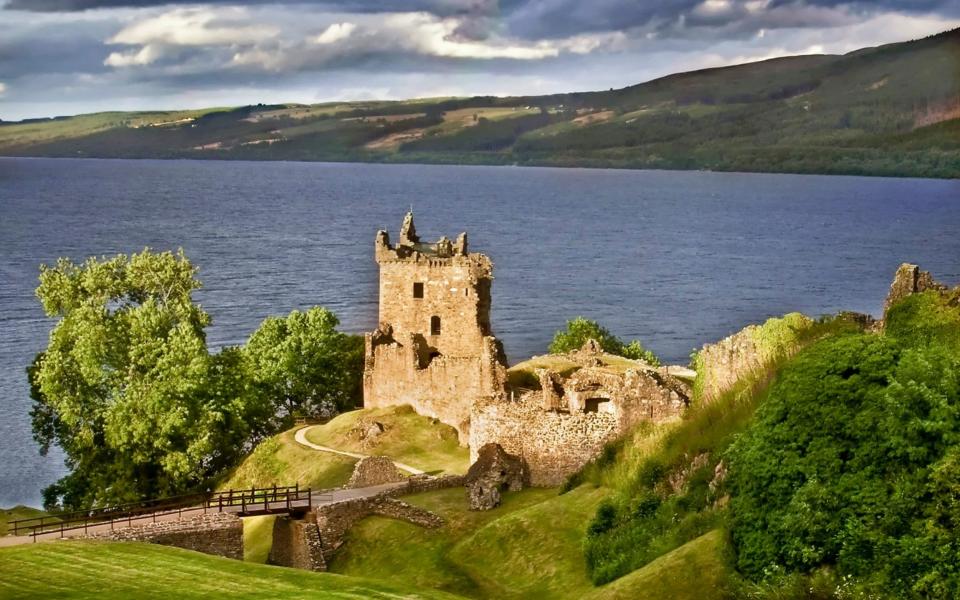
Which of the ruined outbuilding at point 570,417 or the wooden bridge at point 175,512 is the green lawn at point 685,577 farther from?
the wooden bridge at point 175,512

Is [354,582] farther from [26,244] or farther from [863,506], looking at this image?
[26,244]

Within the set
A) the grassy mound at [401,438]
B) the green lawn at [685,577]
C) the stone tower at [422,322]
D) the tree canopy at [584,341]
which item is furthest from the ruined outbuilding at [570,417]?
the tree canopy at [584,341]

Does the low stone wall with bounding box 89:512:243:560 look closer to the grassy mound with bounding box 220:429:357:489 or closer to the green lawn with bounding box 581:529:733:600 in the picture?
the grassy mound with bounding box 220:429:357:489

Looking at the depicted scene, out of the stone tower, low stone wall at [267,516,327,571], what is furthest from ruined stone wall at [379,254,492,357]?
low stone wall at [267,516,327,571]

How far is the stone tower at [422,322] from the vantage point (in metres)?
67.6

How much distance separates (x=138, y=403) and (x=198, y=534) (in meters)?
19.3

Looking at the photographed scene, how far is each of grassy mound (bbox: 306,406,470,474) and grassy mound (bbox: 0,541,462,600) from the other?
18983mm

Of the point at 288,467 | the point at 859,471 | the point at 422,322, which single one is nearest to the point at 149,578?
the point at 859,471

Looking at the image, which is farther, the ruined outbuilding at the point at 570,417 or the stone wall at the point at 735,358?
the ruined outbuilding at the point at 570,417

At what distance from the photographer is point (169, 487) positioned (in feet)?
208

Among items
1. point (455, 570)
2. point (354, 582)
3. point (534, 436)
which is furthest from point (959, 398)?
point (534, 436)

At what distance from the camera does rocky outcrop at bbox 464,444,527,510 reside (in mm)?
47750

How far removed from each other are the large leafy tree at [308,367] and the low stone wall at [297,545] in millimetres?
26573

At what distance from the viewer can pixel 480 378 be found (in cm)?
6347
